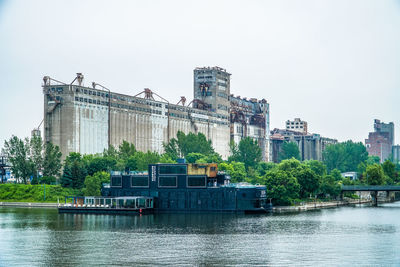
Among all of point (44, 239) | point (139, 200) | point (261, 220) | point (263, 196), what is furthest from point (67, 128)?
point (44, 239)

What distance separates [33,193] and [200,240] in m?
81.4

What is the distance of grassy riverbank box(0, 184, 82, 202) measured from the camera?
147m

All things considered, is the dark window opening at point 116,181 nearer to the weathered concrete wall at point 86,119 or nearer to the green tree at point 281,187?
the green tree at point 281,187

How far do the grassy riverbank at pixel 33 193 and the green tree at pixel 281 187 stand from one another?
44100mm

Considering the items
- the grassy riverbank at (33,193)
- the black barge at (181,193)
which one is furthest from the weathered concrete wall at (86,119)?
the black barge at (181,193)

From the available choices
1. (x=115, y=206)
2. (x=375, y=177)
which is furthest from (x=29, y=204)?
(x=375, y=177)

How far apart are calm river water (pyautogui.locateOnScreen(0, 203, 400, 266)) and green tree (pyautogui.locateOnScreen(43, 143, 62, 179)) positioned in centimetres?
4439

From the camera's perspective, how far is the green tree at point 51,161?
158 metres

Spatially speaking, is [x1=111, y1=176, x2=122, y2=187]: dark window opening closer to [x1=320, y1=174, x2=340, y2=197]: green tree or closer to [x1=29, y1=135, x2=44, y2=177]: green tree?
[x1=29, y1=135, x2=44, y2=177]: green tree

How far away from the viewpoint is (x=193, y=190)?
121 metres

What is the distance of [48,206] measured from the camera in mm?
141750

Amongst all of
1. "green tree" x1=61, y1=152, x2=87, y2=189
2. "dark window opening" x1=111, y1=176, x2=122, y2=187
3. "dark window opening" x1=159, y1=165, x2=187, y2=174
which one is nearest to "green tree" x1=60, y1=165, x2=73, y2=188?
"green tree" x1=61, y1=152, x2=87, y2=189

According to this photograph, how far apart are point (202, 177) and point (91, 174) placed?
135 ft

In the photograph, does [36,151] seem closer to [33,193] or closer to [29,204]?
[33,193]
